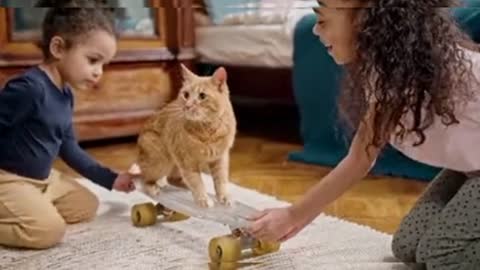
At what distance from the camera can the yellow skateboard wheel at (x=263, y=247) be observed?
0.77 m

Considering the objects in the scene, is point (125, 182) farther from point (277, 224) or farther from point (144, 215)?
point (277, 224)

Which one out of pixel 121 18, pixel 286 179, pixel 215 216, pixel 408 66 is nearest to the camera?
pixel 408 66

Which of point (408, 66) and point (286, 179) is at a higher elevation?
point (408, 66)

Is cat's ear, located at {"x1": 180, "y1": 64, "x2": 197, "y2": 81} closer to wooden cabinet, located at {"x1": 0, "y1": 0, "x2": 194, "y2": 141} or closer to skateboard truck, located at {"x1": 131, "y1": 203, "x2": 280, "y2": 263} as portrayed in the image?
wooden cabinet, located at {"x1": 0, "y1": 0, "x2": 194, "y2": 141}

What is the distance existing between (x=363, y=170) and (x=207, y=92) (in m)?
0.20

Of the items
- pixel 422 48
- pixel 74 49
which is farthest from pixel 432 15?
pixel 74 49

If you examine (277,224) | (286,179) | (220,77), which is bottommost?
(286,179)

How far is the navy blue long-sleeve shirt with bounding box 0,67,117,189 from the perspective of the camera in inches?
33.0

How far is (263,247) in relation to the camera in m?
0.78

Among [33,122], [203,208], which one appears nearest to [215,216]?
[203,208]

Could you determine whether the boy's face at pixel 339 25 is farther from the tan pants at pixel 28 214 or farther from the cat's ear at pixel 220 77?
the tan pants at pixel 28 214

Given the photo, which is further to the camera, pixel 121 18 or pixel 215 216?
pixel 215 216

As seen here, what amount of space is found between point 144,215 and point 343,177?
31 cm

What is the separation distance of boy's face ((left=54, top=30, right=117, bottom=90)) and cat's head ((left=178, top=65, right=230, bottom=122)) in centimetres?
9
